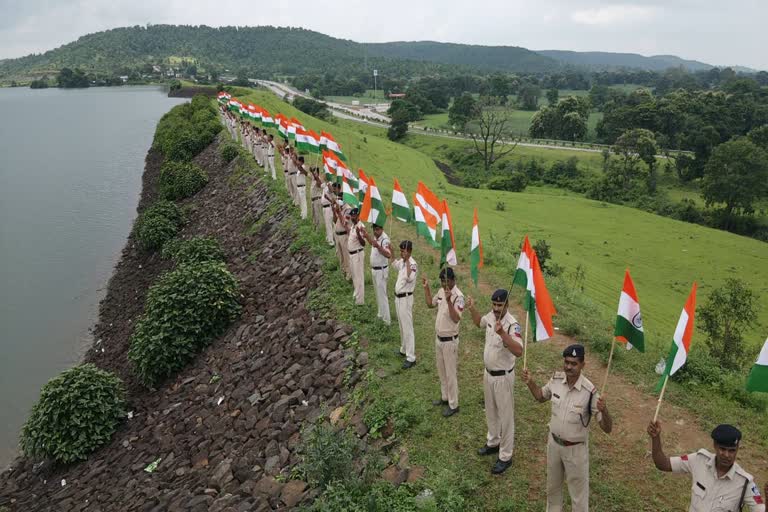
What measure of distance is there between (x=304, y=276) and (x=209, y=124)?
28245mm

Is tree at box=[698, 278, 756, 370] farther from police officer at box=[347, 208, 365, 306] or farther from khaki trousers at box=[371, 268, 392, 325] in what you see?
police officer at box=[347, 208, 365, 306]

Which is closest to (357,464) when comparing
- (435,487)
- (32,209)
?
(435,487)

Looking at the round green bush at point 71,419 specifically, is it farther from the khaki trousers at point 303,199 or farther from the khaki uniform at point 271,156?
the khaki uniform at point 271,156

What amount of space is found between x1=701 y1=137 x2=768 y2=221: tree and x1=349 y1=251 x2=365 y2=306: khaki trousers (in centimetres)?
3740

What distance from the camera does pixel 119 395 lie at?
12258 mm

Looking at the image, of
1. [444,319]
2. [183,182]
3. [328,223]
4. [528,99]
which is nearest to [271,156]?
[183,182]

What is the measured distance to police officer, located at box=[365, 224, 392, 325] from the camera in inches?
380

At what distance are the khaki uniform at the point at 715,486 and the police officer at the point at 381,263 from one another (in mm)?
5956

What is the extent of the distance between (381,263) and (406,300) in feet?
4.36

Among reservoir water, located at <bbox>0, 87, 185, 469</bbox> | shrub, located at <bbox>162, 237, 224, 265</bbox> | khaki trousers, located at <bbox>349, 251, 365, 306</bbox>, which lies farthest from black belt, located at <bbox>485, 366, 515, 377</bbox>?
reservoir water, located at <bbox>0, 87, 185, 469</bbox>

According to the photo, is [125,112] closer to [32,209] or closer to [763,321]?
[32,209]

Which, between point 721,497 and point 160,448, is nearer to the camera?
point 721,497

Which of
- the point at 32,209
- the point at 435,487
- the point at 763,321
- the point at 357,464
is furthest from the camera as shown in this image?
the point at 32,209

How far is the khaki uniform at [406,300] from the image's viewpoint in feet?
28.2
